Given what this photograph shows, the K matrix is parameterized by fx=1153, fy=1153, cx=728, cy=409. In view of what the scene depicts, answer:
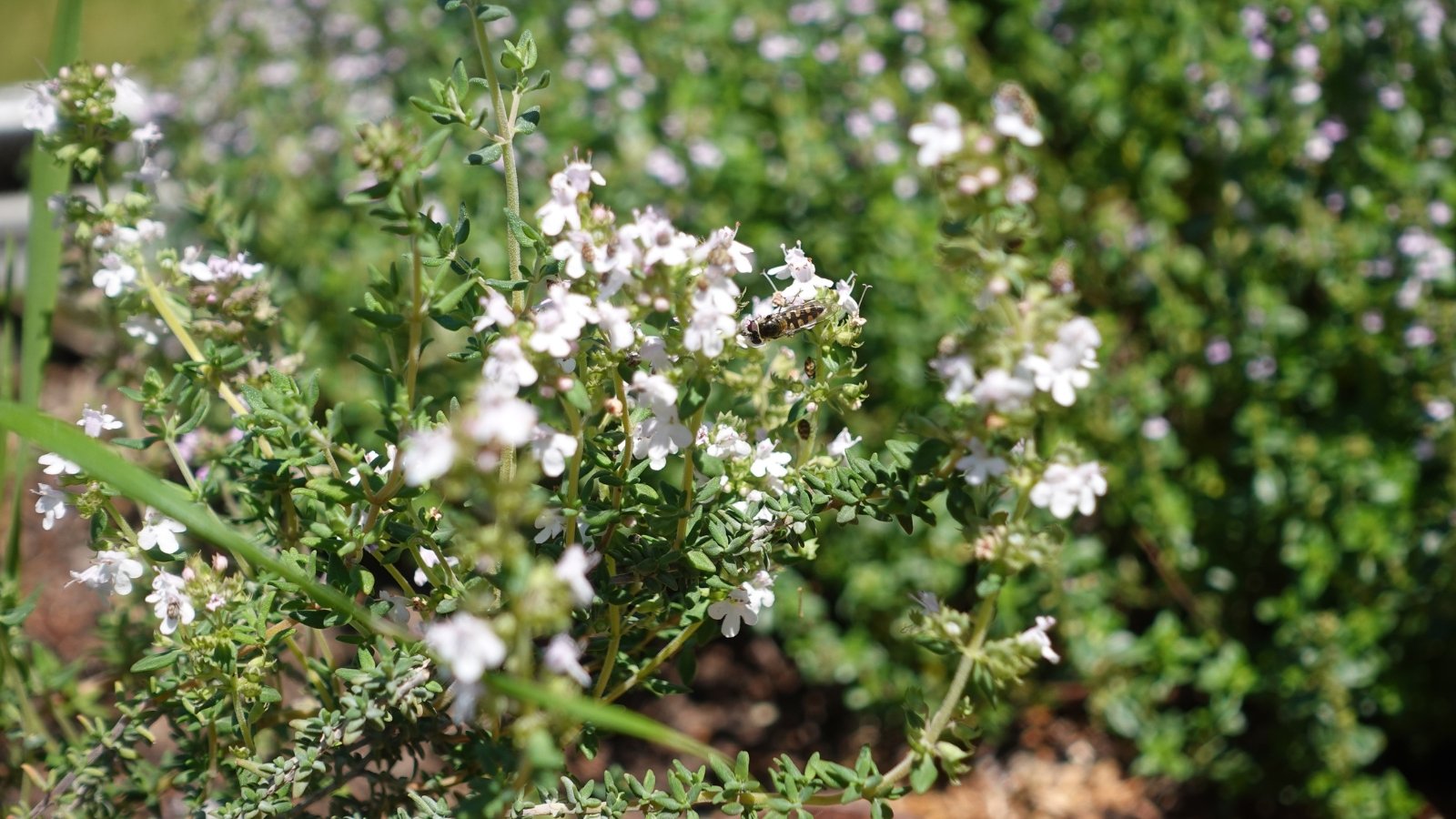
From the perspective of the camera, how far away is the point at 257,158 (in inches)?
142

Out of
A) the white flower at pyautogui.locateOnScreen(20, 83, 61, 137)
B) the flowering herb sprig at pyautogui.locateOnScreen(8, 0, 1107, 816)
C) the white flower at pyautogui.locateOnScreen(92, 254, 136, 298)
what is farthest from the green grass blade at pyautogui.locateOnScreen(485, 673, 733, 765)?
the white flower at pyautogui.locateOnScreen(20, 83, 61, 137)

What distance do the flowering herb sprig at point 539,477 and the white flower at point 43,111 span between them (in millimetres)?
13

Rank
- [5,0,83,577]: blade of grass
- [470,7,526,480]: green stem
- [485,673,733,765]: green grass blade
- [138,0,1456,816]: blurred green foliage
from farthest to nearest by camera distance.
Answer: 1. [138,0,1456,816]: blurred green foliage
2. [5,0,83,577]: blade of grass
3. [470,7,526,480]: green stem
4. [485,673,733,765]: green grass blade

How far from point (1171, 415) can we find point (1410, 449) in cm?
55

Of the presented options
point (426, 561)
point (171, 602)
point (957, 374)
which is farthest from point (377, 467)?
point (957, 374)

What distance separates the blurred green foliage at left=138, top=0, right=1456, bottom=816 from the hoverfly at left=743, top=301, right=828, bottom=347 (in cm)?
86

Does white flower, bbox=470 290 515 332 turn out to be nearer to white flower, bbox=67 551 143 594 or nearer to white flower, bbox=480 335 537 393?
white flower, bbox=480 335 537 393

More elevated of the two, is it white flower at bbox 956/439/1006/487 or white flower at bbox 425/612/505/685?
white flower at bbox 425/612/505/685

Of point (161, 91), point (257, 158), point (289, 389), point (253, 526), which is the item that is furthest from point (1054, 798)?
point (161, 91)

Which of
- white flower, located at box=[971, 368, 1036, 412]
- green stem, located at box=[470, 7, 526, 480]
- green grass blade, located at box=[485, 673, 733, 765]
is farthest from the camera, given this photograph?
green stem, located at box=[470, 7, 526, 480]

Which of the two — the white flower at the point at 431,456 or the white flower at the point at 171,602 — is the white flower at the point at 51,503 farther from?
the white flower at the point at 431,456

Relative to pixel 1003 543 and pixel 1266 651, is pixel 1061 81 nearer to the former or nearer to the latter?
pixel 1266 651

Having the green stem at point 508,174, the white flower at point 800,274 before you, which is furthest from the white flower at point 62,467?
the white flower at point 800,274

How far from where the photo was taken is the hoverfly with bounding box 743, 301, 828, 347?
138 centimetres
